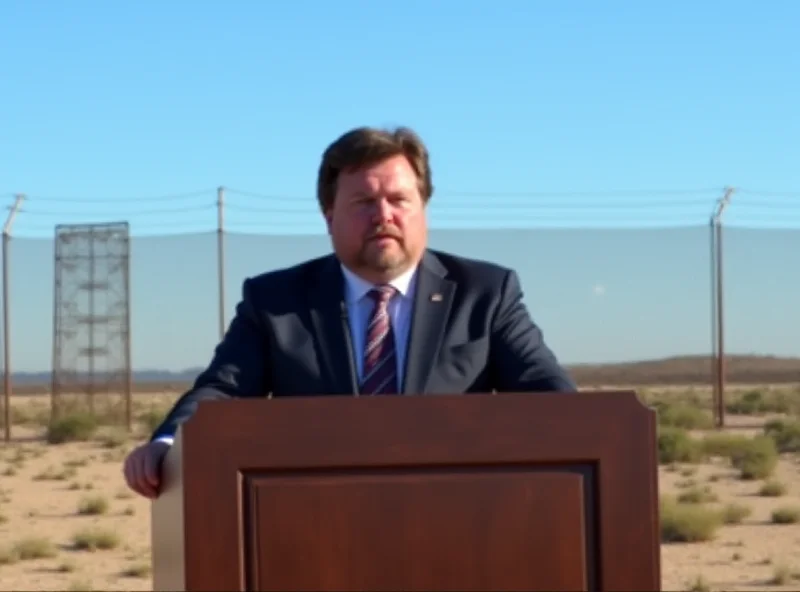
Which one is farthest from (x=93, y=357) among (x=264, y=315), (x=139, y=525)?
(x=264, y=315)

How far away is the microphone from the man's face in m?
0.14

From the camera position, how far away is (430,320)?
13.4 feet

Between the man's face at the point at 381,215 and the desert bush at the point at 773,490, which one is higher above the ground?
the man's face at the point at 381,215

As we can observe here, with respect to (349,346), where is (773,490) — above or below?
below

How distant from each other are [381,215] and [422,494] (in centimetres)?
104

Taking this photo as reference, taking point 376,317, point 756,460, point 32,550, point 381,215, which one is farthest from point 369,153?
point 756,460

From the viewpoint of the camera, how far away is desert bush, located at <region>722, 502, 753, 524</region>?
16.9 metres

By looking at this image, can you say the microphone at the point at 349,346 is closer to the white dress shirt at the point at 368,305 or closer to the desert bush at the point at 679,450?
the white dress shirt at the point at 368,305

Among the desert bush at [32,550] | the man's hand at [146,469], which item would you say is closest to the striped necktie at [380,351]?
the man's hand at [146,469]

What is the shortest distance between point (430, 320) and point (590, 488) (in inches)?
40.7

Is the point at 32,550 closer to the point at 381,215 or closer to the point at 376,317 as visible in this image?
the point at 376,317

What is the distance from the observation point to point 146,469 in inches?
143

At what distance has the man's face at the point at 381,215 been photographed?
13.0 feet

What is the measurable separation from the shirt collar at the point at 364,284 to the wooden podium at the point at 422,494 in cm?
102
